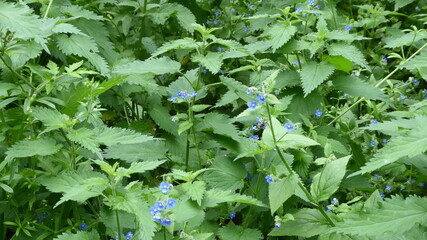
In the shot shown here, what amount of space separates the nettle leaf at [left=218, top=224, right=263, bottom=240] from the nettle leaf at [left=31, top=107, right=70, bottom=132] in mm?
785

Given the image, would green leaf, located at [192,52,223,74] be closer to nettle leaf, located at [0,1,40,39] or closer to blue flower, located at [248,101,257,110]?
blue flower, located at [248,101,257,110]

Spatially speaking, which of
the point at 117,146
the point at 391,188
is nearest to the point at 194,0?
the point at 117,146

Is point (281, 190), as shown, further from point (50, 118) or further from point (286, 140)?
point (50, 118)

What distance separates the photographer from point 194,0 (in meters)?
3.89

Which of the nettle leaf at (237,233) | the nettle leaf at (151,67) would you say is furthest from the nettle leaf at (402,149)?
the nettle leaf at (151,67)

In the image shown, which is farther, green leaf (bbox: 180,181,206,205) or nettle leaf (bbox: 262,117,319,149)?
nettle leaf (bbox: 262,117,319,149)

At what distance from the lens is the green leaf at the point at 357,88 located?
8.64 feet

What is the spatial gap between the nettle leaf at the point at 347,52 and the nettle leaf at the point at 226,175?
75 centimetres

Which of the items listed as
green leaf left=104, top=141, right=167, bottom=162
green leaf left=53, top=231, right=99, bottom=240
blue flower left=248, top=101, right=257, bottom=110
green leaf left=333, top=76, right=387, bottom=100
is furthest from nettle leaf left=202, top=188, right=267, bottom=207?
green leaf left=333, top=76, right=387, bottom=100

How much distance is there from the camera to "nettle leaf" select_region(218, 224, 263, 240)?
2243mm

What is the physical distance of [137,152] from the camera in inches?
99.2

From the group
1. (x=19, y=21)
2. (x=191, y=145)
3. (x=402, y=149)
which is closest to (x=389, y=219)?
(x=402, y=149)

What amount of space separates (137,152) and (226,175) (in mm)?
451

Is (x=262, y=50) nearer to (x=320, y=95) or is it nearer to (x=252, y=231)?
(x=320, y=95)
